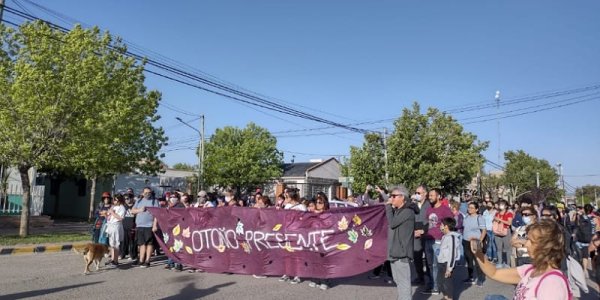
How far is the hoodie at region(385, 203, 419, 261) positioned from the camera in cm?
630

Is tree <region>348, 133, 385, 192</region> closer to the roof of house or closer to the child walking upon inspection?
the roof of house

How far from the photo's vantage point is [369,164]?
29625mm

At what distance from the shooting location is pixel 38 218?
64.3 feet

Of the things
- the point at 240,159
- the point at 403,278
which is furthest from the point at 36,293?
the point at 240,159

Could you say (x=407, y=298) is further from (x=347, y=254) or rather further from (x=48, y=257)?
(x=48, y=257)

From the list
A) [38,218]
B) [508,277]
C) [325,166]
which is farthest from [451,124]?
[508,277]

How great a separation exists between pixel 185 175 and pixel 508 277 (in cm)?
3689

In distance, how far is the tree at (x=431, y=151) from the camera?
90.7 ft

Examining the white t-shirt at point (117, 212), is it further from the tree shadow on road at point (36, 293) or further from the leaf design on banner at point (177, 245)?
the tree shadow on road at point (36, 293)

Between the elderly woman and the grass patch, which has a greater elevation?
the elderly woman

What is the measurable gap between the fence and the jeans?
2121 cm

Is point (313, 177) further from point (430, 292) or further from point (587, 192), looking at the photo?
point (587, 192)

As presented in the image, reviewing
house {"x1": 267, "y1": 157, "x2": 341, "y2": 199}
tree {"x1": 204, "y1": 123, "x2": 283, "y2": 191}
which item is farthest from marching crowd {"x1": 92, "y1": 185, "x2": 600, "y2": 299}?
house {"x1": 267, "y1": 157, "x2": 341, "y2": 199}

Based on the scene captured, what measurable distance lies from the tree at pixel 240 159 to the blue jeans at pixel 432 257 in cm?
3215
